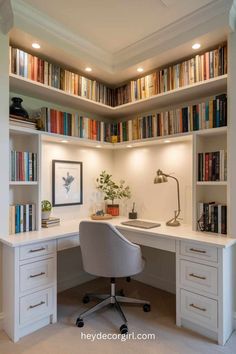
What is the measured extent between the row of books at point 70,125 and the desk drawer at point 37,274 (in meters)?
1.27

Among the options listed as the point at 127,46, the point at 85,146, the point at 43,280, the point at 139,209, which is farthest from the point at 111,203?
the point at 127,46

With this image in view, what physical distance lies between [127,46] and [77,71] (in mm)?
617

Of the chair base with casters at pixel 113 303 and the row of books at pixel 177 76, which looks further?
the row of books at pixel 177 76

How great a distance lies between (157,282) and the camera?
279cm

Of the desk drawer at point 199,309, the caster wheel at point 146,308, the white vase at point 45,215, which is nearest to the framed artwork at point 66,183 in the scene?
the white vase at point 45,215

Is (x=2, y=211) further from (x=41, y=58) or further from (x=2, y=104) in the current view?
(x=41, y=58)

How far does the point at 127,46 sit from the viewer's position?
2410mm

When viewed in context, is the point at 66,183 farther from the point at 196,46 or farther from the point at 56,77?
the point at 196,46

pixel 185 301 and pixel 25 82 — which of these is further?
pixel 25 82

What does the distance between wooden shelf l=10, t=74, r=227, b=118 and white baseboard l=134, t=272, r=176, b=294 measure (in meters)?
2.03

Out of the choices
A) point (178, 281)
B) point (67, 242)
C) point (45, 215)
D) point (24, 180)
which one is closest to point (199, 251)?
point (178, 281)

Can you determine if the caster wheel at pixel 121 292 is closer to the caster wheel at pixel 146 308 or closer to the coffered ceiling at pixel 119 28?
the caster wheel at pixel 146 308

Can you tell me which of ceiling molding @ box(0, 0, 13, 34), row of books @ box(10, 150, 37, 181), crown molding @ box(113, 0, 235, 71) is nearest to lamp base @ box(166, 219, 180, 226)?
row of books @ box(10, 150, 37, 181)

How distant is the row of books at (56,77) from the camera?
209cm
